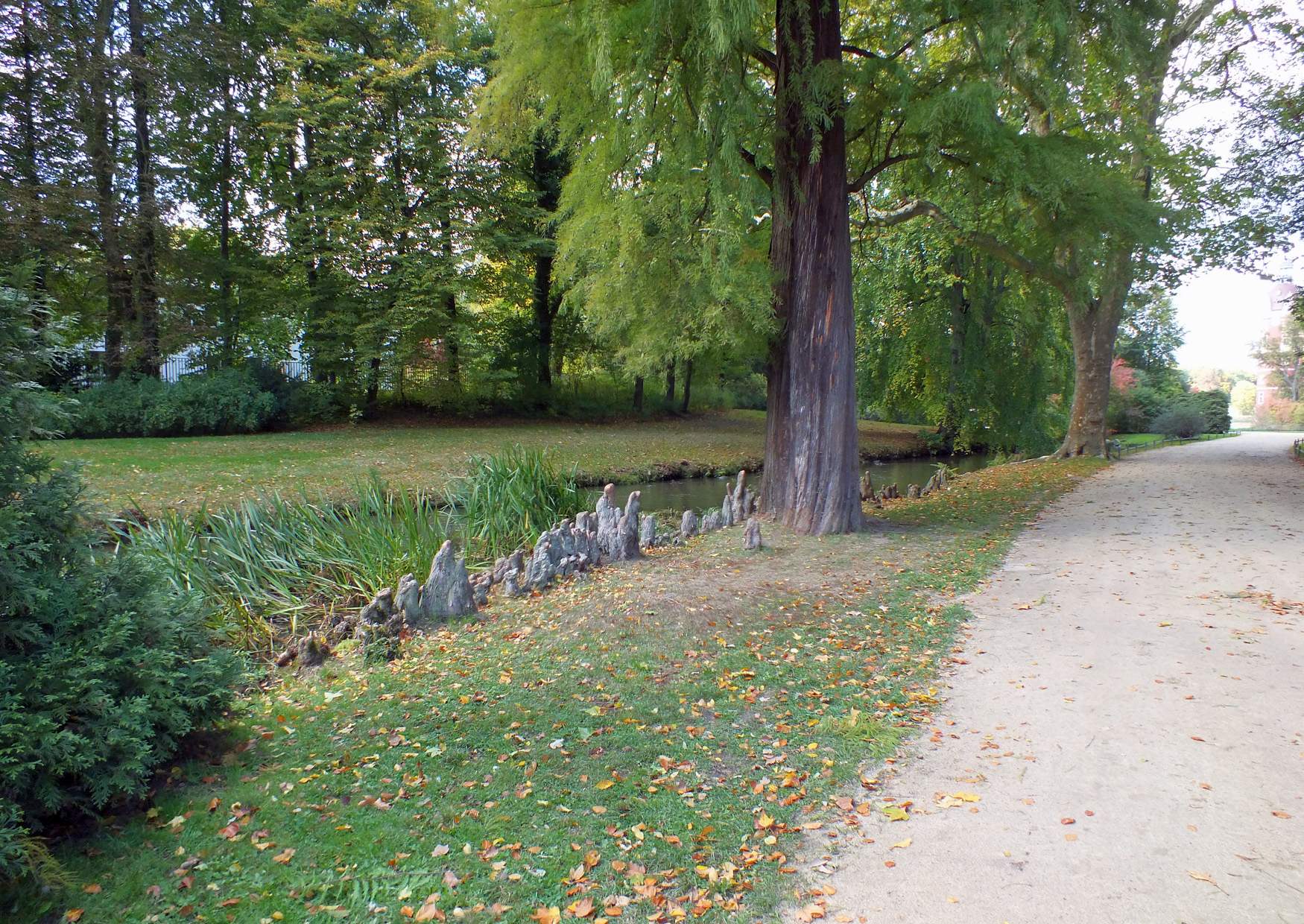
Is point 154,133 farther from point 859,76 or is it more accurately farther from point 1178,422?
point 1178,422

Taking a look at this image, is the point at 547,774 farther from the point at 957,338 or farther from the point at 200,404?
the point at 957,338

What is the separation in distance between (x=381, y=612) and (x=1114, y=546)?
7659 mm

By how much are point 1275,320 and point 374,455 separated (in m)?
59.6

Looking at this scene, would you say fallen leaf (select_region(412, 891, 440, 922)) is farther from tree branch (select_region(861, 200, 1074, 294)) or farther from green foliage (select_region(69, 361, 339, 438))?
green foliage (select_region(69, 361, 339, 438))

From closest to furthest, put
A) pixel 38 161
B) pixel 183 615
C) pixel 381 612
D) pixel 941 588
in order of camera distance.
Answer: pixel 183 615 < pixel 381 612 < pixel 941 588 < pixel 38 161

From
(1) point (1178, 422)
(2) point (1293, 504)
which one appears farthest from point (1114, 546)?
(1) point (1178, 422)

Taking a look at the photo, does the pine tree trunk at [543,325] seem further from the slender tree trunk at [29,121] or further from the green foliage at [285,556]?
the green foliage at [285,556]

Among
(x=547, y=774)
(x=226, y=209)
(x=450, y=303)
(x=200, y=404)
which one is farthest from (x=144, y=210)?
(x=547, y=774)

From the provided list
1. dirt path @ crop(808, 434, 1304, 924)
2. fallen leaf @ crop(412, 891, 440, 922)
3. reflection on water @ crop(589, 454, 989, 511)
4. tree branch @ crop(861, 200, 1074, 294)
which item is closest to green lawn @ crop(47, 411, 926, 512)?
reflection on water @ crop(589, 454, 989, 511)

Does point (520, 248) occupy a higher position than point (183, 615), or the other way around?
point (520, 248)

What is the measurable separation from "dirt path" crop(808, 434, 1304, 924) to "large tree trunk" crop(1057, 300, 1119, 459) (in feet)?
39.9

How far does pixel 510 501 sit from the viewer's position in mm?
8867

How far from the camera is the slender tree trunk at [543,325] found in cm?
2770

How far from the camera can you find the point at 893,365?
22641 mm
